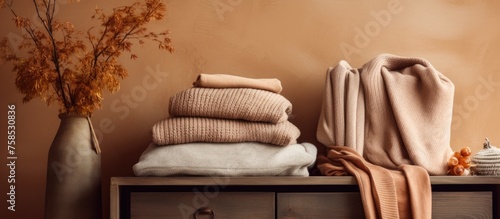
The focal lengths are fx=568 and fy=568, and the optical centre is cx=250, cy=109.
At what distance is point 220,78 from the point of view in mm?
1646

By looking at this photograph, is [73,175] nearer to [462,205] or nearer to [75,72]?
[75,72]

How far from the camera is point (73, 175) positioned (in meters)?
1.61

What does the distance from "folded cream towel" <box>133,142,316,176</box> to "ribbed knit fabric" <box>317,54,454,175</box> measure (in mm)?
211

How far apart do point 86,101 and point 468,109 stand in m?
1.27

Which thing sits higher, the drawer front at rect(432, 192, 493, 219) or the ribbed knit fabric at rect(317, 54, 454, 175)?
the ribbed knit fabric at rect(317, 54, 454, 175)

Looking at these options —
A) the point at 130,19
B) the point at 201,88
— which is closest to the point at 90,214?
the point at 201,88

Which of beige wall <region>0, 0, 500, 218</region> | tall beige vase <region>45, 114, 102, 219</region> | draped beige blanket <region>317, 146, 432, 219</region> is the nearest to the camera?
draped beige blanket <region>317, 146, 432, 219</region>

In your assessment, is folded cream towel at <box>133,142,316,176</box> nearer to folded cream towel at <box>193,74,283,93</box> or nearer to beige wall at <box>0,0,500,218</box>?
folded cream towel at <box>193,74,283,93</box>

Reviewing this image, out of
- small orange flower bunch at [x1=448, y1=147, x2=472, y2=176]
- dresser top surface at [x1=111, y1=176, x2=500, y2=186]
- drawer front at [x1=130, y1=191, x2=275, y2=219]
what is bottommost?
drawer front at [x1=130, y1=191, x2=275, y2=219]

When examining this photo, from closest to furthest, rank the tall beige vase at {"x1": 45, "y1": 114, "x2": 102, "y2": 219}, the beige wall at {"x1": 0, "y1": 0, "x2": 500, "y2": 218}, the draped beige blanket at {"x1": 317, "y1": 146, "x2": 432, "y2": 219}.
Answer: the draped beige blanket at {"x1": 317, "y1": 146, "x2": 432, "y2": 219} < the tall beige vase at {"x1": 45, "y1": 114, "x2": 102, "y2": 219} < the beige wall at {"x1": 0, "y1": 0, "x2": 500, "y2": 218}

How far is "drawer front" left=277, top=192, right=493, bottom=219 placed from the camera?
1.51 m

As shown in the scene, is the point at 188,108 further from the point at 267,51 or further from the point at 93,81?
the point at 267,51

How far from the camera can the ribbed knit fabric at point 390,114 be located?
1664 millimetres

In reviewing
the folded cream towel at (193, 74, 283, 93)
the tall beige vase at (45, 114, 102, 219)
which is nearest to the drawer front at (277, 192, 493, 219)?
the folded cream towel at (193, 74, 283, 93)
